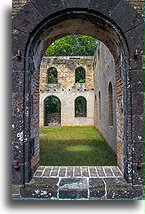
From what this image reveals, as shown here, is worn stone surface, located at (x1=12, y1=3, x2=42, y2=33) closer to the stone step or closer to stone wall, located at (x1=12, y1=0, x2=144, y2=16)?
stone wall, located at (x1=12, y1=0, x2=144, y2=16)

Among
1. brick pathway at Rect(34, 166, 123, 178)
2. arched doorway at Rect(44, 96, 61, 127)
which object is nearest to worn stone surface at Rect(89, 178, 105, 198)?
brick pathway at Rect(34, 166, 123, 178)

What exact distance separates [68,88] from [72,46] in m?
8.29

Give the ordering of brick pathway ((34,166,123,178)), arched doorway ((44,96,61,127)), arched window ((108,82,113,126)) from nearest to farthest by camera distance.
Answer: brick pathway ((34,166,123,178)), arched window ((108,82,113,126)), arched doorway ((44,96,61,127))

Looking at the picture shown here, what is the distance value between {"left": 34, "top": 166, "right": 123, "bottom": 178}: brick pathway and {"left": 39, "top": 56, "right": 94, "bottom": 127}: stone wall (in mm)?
12058

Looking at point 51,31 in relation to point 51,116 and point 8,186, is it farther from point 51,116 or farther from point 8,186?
point 51,116

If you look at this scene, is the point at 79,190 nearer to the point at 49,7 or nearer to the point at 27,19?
the point at 27,19

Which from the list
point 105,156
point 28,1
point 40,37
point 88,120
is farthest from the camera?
point 88,120

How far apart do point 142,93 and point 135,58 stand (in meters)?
0.59

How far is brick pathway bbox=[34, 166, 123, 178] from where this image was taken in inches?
125

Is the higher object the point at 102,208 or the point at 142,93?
the point at 142,93

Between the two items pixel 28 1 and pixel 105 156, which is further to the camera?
pixel 105 156

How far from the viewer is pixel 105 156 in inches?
231

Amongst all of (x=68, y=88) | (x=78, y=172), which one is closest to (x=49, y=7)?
(x=78, y=172)

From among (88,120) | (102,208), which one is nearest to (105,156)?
(102,208)
